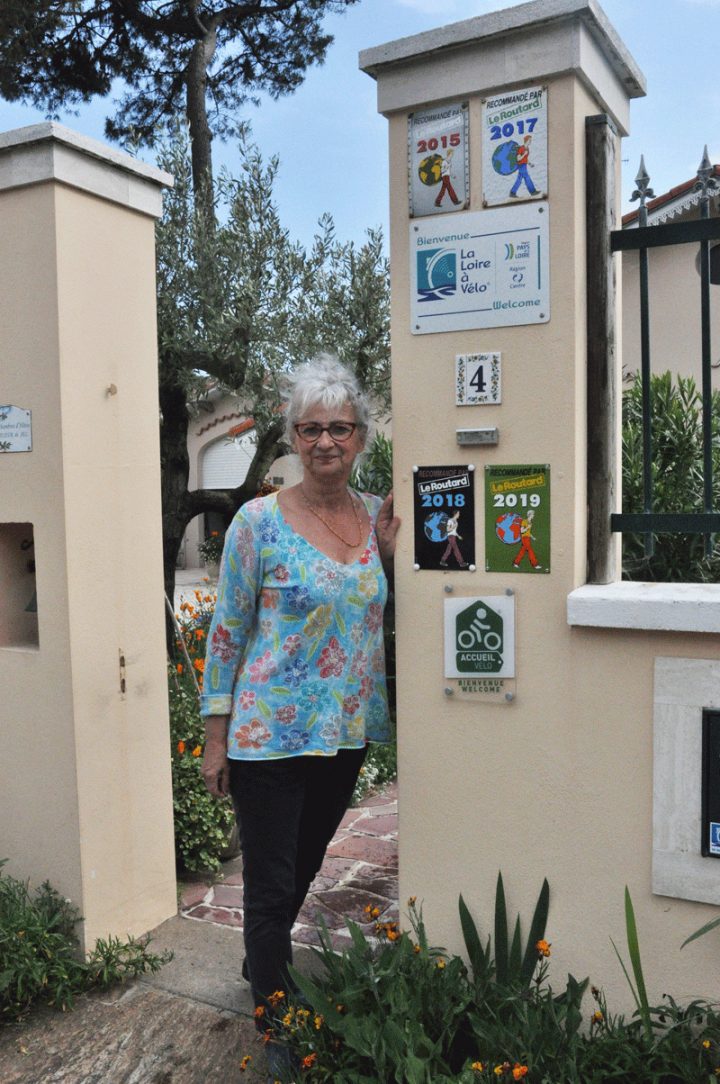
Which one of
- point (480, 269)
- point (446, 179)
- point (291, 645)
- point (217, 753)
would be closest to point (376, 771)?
point (217, 753)

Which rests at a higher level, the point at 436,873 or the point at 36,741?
the point at 36,741

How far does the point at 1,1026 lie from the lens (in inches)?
121

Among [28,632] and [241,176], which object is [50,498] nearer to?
[28,632]

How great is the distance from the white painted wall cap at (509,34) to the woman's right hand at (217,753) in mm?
1900

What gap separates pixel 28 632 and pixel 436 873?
190 cm

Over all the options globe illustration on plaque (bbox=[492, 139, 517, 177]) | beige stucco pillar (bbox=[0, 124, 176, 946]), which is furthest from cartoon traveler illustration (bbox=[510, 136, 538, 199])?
beige stucco pillar (bbox=[0, 124, 176, 946])

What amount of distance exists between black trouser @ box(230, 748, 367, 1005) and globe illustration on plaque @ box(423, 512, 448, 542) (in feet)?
2.39

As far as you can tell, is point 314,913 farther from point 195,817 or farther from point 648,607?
point 648,607

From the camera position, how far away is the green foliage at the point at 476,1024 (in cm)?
223

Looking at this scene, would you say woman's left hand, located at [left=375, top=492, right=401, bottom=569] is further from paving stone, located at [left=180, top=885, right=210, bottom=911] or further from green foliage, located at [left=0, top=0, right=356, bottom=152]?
green foliage, located at [left=0, top=0, right=356, bottom=152]

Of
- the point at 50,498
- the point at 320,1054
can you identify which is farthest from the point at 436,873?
the point at 50,498

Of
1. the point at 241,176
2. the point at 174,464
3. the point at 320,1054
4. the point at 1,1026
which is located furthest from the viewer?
the point at 174,464

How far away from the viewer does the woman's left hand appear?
274 centimetres

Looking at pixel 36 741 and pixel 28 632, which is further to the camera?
pixel 28 632
